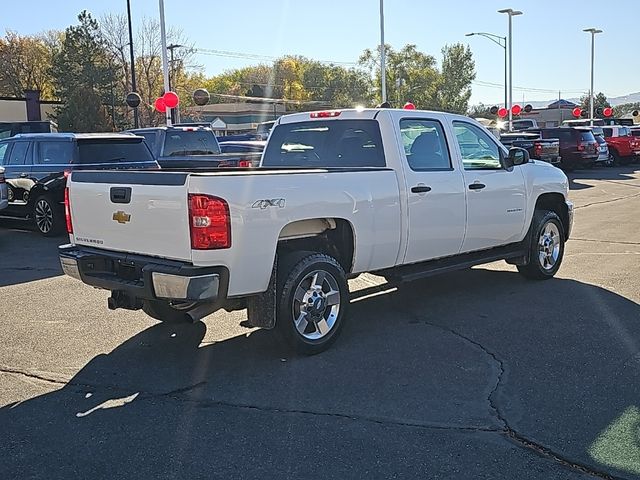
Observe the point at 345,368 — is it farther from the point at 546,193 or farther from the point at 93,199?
the point at 546,193

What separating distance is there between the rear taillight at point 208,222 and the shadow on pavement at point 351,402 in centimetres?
103

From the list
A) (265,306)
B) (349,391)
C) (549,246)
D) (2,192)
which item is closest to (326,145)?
(265,306)

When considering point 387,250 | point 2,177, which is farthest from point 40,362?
point 2,177

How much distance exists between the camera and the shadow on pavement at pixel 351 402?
3.85m

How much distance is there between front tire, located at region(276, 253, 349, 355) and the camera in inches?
217

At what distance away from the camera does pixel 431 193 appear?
6598 mm

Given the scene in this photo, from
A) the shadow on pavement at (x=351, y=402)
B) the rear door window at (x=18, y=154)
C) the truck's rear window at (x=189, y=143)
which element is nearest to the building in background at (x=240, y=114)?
the truck's rear window at (x=189, y=143)

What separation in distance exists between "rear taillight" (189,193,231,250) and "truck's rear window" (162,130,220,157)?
10.5 m

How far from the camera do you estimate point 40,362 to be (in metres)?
→ 5.59

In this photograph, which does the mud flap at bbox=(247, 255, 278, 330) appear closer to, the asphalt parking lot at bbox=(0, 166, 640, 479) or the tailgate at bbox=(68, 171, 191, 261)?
the asphalt parking lot at bbox=(0, 166, 640, 479)

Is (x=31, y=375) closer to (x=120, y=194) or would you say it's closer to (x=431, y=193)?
(x=120, y=194)

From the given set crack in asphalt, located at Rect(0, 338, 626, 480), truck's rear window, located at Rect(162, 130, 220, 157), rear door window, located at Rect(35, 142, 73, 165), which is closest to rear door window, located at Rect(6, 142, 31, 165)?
rear door window, located at Rect(35, 142, 73, 165)

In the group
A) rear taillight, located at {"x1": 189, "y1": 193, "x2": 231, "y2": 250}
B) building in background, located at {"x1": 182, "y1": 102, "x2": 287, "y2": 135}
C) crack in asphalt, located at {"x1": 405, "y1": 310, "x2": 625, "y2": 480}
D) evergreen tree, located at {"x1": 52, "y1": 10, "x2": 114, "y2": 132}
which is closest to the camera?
crack in asphalt, located at {"x1": 405, "y1": 310, "x2": 625, "y2": 480}

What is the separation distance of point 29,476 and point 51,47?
6646 centimetres
